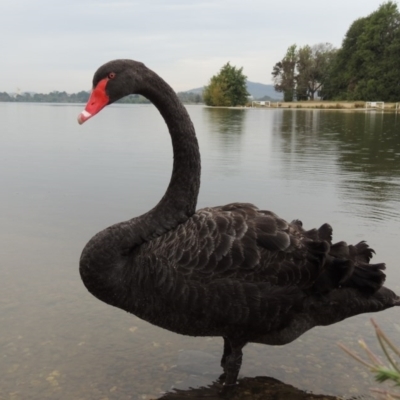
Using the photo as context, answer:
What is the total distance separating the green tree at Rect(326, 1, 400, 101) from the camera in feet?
179

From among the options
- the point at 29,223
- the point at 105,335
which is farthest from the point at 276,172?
the point at 105,335

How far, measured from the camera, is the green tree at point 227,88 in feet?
239

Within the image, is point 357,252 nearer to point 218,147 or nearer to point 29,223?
point 29,223

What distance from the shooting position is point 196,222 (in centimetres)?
275

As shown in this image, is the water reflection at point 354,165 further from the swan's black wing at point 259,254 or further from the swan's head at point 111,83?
the swan's head at point 111,83

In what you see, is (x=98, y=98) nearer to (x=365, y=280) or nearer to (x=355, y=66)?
(x=365, y=280)

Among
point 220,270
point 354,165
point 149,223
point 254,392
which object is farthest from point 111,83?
point 354,165

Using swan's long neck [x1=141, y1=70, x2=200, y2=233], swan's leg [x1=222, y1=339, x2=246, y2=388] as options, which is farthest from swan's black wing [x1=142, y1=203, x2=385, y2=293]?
swan's leg [x1=222, y1=339, x2=246, y2=388]

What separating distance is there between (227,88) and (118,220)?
70125mm

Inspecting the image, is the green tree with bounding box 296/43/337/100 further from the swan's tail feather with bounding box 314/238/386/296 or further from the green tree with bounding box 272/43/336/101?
the swan's tail feather with bounding box 314/238/386/296

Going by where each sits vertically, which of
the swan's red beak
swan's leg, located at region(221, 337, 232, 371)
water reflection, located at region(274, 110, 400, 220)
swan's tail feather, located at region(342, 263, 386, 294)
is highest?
the swan's red beak

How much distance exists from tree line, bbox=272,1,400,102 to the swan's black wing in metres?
55.9

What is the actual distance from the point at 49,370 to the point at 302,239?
5.08 ft

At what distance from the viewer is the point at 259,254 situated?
266cm
